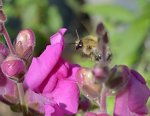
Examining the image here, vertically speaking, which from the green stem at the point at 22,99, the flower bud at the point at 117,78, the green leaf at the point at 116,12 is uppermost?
the flower bud at the point at 117,78

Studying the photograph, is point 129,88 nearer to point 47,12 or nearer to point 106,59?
point 106,59

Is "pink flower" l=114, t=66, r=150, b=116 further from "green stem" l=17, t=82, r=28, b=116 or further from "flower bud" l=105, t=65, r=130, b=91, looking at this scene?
"green stem" l=17, t=82, r=28, b=116

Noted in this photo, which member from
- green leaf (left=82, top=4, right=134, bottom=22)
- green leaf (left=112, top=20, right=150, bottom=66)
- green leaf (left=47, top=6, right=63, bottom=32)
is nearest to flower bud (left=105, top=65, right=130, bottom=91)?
green leaf (left=112, top=20, right=150, bottom=66)

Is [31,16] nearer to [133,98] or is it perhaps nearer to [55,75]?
[55,75]

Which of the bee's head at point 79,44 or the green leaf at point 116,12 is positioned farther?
the green leaf at point 116,12

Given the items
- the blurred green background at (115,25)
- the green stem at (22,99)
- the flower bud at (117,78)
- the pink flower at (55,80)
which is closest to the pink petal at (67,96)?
the pink flower at (55,80)

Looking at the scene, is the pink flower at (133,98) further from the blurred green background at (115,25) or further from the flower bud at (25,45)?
the blurred green background at (115,25)
